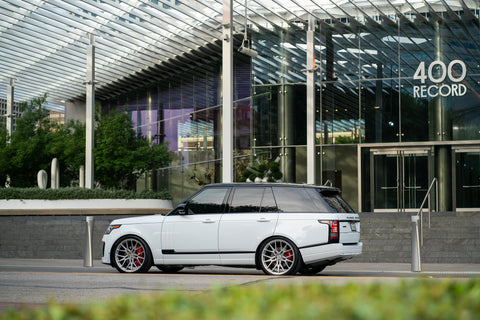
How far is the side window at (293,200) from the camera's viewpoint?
12.7m

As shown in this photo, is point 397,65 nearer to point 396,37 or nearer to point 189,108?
point 396,37

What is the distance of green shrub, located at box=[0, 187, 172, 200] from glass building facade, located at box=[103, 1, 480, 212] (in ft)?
19.8

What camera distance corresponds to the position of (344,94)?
102 feet

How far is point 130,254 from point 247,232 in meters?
2.24

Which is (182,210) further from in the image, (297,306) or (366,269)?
(297,306)

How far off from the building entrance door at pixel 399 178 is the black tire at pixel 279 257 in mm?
18264

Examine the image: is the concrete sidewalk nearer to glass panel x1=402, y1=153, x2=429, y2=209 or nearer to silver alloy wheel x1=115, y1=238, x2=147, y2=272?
Result: silver alloy wheel x1=115, y1=238, x2=147, y2=272

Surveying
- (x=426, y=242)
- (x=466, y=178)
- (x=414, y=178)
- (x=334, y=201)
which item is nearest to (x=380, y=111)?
(x=414, y=178)

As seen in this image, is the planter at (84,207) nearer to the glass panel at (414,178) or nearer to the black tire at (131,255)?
the glass panel at (414,178)

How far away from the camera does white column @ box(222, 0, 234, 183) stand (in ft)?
68.5

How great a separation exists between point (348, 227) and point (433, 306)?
9.78 m

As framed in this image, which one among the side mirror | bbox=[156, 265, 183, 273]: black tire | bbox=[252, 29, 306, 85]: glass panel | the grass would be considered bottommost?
bbox=[156, 265, 183, 273]: black tire

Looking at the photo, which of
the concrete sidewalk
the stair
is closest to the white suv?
the concrete sidewalk

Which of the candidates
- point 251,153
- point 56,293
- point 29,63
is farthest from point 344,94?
point 56,293
